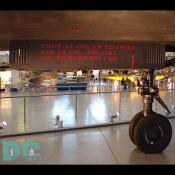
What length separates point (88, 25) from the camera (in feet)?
11.9

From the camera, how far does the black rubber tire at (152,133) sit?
5.69 m

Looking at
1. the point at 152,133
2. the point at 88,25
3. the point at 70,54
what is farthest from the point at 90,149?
the point at 88,25

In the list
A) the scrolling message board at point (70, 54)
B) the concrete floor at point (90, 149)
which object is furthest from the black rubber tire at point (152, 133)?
the scrolling message board at point (70, 54)

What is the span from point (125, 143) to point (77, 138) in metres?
1.28

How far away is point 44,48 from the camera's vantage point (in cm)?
403

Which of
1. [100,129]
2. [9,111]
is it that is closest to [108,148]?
[100,129]

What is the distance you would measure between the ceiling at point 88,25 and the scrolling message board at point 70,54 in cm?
9

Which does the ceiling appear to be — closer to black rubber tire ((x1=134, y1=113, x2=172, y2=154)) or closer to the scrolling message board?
the scrolling message board

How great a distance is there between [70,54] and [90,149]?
2998 mm

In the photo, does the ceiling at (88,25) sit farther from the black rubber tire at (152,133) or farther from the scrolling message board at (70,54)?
the black rubber tire at (152,133)

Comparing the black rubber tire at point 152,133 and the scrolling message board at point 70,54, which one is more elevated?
the scrolling message board at point 70,54

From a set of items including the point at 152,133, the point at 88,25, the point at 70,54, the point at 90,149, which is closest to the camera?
the point at 88,25

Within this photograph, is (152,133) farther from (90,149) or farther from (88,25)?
(88,25)

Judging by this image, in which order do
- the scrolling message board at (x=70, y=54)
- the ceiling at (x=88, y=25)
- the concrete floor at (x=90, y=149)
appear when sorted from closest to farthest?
the ceiling at (x=88, y=25), the scrolling message board at (x=70, y=54), the concrete floor at (x=90, y=149)
